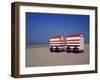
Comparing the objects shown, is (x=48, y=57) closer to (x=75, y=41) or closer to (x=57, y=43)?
(x=57, y=43)

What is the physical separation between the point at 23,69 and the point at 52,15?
435 millimetres

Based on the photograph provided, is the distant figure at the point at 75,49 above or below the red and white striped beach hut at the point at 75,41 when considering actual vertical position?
below

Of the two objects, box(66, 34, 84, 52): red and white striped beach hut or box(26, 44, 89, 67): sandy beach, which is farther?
box(66, 34, 84, 52): red and white striped beach hut

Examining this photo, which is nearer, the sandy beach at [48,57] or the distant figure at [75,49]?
the sandy beach at [48,57]

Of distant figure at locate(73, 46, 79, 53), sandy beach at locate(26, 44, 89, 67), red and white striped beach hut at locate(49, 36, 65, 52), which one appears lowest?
sandy beach at locate(26, 44, 89, 67)

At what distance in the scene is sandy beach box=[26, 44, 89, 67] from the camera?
172 cm

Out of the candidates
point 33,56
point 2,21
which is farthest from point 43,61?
point 2,21

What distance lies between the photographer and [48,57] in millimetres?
1771

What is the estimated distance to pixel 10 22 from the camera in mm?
1677

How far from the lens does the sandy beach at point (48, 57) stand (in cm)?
172

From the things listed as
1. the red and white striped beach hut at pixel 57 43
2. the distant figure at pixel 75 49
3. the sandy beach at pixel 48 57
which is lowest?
the sandy beach at pixel 48 57

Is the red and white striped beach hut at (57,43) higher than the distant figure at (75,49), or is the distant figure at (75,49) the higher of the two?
the red and white striped beach hut at (57,43)

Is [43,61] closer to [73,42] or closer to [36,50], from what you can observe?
[36,50]

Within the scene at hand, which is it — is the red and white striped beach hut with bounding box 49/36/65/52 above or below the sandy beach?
above
